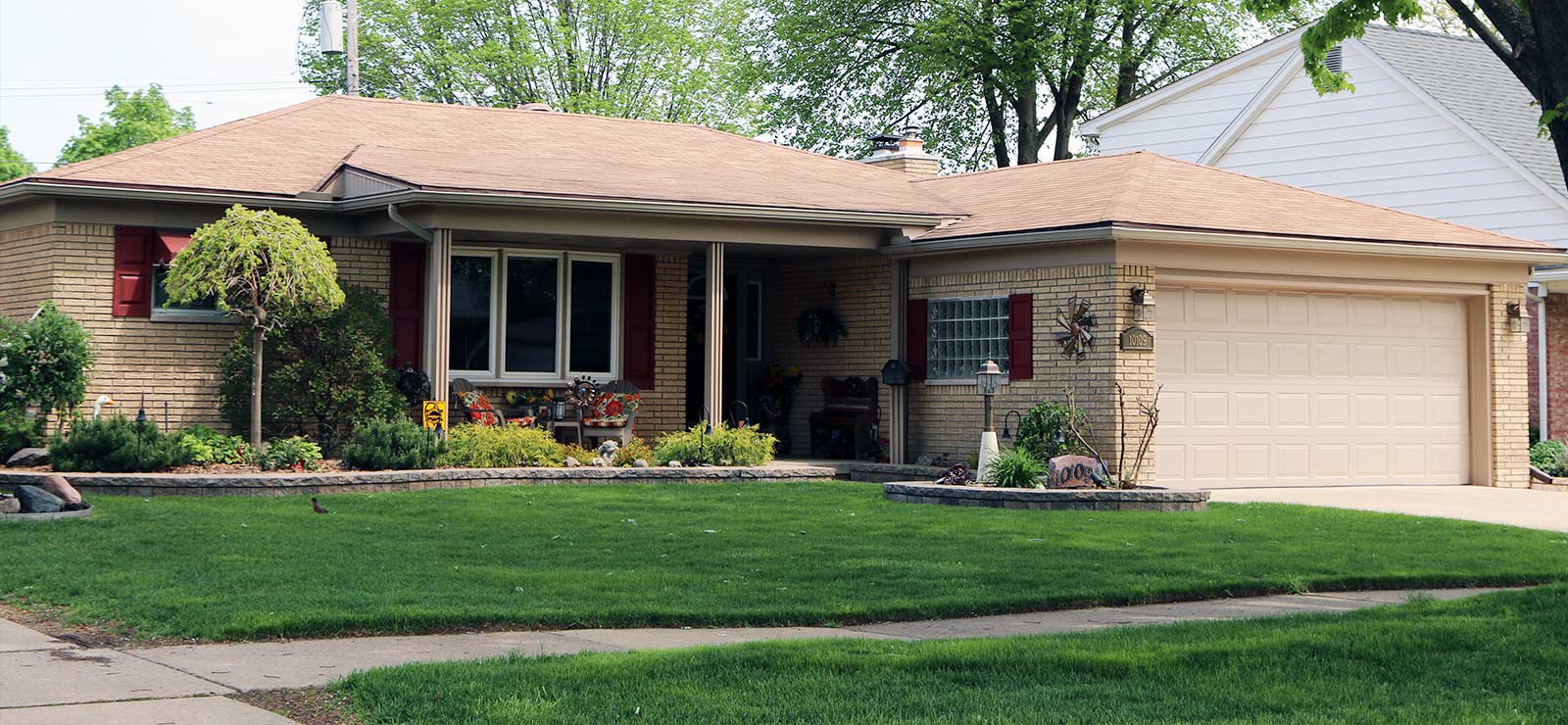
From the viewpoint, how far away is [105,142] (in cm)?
5175

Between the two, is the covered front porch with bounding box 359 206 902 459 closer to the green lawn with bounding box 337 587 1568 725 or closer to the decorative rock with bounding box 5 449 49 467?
the decorative rock with bounding box 5 449 49 467

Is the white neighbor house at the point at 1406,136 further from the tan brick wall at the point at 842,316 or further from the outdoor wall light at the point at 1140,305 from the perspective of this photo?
the tan brick wall at the point at 842,316

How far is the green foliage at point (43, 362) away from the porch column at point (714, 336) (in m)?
6.05

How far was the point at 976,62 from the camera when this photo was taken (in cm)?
3731

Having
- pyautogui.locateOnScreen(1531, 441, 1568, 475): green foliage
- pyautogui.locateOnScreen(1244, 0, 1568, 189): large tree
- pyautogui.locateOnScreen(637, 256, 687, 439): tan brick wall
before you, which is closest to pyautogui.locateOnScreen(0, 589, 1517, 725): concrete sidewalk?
pyautogui.locateOnScreen(1244, 0, 1568, 189): large tree

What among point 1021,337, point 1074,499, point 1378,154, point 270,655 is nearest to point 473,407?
point 1021,337

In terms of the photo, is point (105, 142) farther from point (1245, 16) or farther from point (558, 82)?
point (1245, 16)

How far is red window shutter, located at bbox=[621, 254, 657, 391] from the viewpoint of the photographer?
18984 millimetres

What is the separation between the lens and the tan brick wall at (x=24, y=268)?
16.4 metres

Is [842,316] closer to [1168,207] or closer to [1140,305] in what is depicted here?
[1168,207]

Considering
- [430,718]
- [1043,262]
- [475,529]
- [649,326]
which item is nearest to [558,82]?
[649,326]

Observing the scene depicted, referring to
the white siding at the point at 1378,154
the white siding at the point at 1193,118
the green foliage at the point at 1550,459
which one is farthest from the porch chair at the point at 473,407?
the white siding at the point at 1193,118

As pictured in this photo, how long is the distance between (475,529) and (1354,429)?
10.5 metres

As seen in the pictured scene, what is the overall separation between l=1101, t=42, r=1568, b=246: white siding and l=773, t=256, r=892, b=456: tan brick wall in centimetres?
936
